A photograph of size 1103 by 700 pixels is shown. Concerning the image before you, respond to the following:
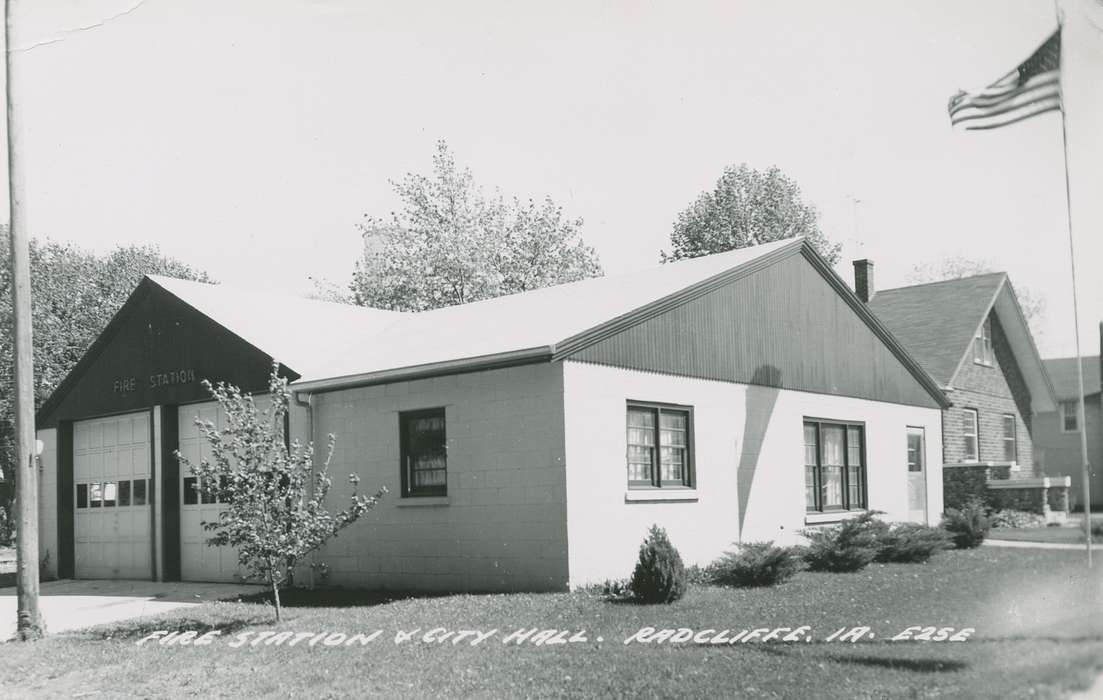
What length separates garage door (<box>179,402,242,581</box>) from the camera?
18.3m

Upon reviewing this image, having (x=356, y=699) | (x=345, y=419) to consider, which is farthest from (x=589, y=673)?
(x=345, y=419)

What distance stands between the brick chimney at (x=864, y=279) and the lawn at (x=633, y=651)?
17865 mm

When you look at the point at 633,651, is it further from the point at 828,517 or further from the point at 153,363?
the point at 153,363

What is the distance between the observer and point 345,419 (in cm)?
1634

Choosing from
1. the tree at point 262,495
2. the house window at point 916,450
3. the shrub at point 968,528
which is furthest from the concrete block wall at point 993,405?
the tree at point 262,495

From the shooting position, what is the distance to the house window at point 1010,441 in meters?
29.3

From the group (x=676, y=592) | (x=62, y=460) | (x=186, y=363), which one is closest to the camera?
(x=676, y=592)

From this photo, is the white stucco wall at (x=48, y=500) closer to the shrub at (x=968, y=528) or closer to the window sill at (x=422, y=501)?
the window sill at (x=422, y=501)

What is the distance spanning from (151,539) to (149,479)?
110 centimetres

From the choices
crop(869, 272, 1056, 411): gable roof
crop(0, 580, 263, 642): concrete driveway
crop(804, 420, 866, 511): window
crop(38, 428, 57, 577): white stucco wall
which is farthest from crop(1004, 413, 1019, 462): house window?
crop(38, 428, 57, 577): white stucco wall

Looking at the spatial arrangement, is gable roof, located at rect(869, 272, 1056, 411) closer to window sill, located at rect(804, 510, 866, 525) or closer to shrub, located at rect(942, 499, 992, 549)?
shrub, located at rect(942, 499, 992, 549)

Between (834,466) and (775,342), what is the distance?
3059 millimetres

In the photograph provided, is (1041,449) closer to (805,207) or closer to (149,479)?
(805,207)

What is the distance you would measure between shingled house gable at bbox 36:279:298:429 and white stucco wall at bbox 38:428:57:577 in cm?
47
